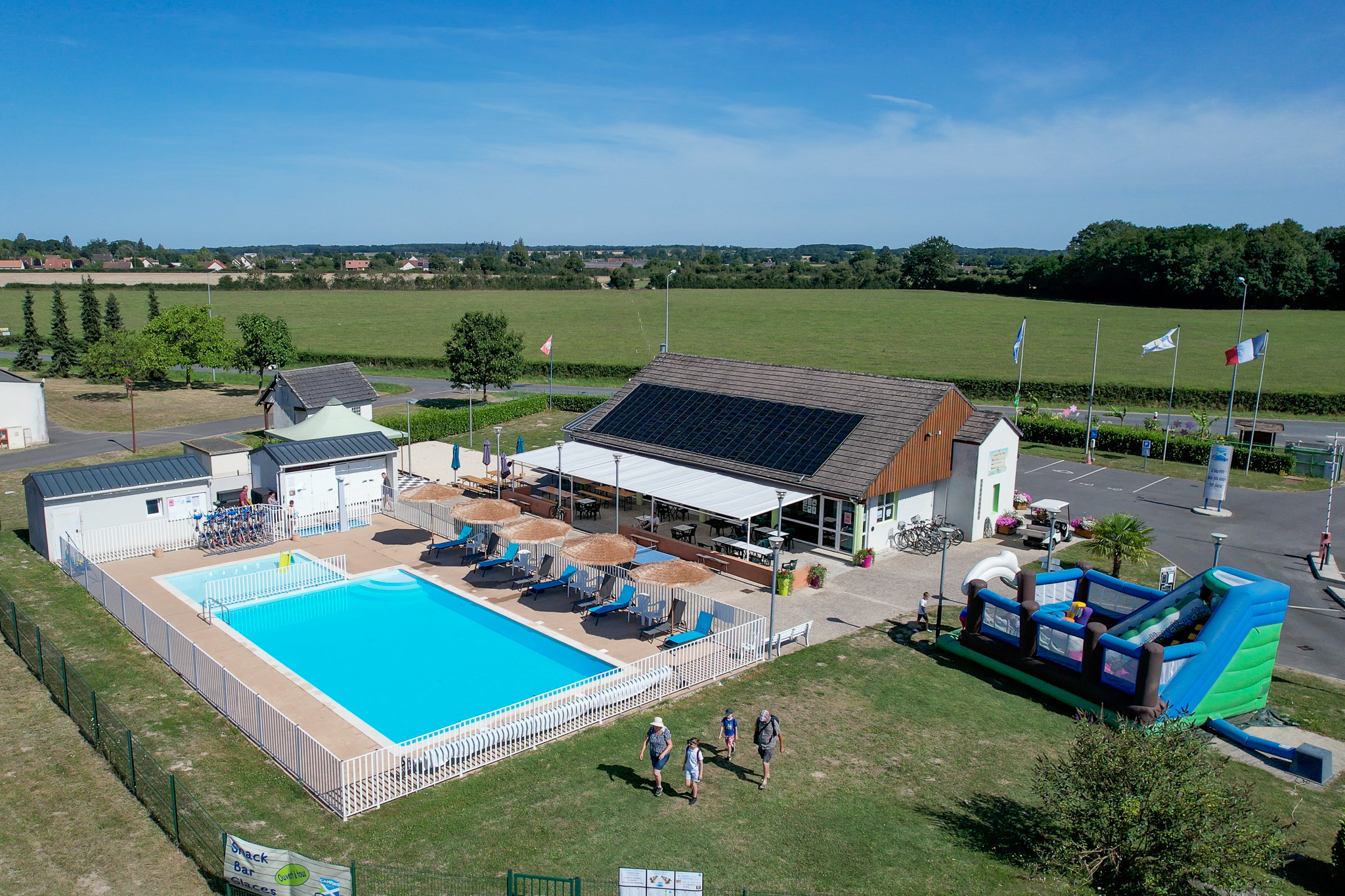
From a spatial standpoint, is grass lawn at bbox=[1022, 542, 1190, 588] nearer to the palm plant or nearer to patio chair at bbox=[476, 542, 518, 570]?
the palm plant

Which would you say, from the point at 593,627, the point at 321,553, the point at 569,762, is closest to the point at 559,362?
→ the point at 321,553

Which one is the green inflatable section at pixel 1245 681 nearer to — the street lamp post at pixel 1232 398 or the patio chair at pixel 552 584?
the patio chair at pixel 552 584

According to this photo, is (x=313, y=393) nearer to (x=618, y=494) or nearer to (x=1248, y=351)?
(x=618, y=494)

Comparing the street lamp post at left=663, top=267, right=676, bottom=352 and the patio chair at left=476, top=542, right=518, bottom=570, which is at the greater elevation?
the street lamp post at left=663, top=267, right=676, bottom=352

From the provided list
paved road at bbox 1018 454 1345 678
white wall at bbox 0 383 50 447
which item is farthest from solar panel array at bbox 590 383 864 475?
white wall at bbox 0 383 50 447

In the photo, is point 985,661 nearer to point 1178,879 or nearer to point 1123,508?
point 1178,879

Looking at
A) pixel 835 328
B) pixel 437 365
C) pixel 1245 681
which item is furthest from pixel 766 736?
pixel 835 328
